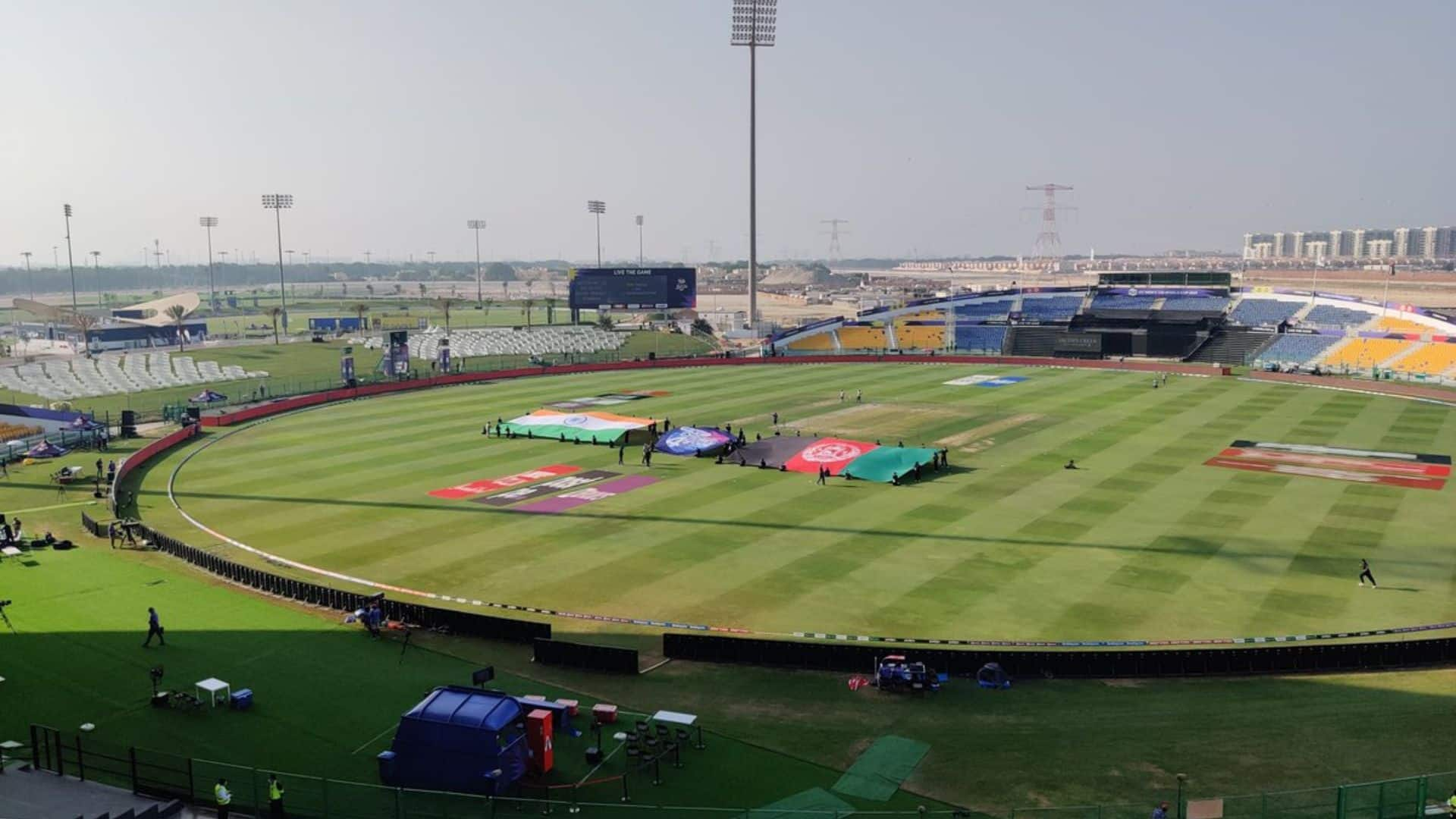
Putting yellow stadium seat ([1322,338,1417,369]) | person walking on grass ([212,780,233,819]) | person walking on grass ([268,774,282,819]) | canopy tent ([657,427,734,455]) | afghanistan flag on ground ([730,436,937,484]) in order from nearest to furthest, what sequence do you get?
person walking on grass ([212,780,233,819]) < person walking on grass ([268,774,282,819]) < afghanistan flag on ground ([730,436,937,484]) < canopy tent ([657,427,734,455]) < yellow stadium seat ([1322,338,1417,369])

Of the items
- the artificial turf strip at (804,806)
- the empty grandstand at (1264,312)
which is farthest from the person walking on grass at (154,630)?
the empty grandstand at (1264,312)

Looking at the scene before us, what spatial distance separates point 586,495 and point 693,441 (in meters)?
11.3

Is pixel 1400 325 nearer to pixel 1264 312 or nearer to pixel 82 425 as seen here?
pixel 1264 312

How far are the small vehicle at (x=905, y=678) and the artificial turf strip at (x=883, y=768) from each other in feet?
9.23

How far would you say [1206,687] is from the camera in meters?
28.2

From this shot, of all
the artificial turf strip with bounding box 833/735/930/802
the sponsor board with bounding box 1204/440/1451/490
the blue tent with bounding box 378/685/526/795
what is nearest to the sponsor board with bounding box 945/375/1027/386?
the sponsor board with bounding box 1204/440/1451/490

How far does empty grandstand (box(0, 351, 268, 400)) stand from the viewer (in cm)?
9456

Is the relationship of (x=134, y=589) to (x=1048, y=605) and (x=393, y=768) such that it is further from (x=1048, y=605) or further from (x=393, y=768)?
(x=1048, y=605)

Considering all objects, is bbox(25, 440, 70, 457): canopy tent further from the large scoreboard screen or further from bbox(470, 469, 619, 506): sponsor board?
the large scoreboard screen

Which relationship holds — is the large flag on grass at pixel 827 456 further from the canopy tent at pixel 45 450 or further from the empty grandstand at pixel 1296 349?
the empty grandstand at pixel 1296 349

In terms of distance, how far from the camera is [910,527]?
45.0 metres

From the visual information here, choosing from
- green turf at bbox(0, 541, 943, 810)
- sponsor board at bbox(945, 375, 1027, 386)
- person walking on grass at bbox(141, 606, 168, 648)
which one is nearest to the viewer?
green turf at bbox(0, 541, 943, 810)

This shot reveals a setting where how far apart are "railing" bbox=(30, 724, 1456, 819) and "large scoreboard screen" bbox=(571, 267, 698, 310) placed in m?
121

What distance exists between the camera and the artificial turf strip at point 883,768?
22297 millimetres
